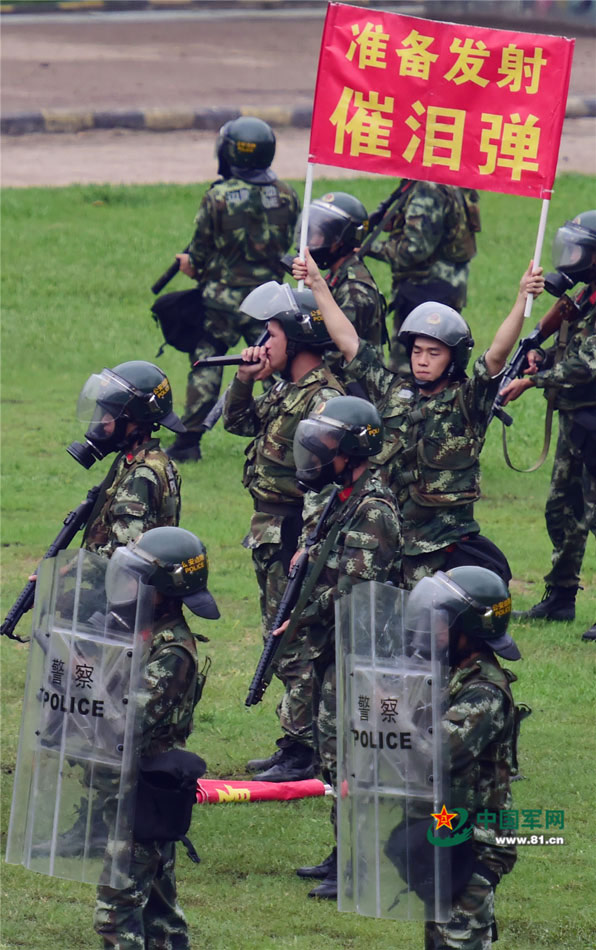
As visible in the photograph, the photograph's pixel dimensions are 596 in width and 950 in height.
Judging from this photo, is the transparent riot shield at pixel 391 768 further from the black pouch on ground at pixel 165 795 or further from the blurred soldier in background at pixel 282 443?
the blurred soldier in background at pixel 282 443

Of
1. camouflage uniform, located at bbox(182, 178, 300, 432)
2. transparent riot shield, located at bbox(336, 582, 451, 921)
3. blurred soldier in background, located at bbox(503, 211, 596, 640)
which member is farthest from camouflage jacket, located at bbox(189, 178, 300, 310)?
transparent riot shield, located at bbox(336, 582, 451, 921)

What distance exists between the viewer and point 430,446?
8.54m

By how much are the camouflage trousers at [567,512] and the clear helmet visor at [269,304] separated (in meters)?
2.73

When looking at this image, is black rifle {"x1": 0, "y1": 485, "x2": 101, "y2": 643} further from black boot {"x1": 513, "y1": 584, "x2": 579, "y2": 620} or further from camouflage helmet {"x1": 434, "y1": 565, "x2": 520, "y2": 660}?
black boot {"x1": 513, "y1": 584, "x2": 579, "y2": 620}

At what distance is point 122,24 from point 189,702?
84.3ft

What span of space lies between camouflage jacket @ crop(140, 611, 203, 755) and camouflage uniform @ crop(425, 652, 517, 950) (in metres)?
0.95

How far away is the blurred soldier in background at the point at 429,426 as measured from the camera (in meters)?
8.38

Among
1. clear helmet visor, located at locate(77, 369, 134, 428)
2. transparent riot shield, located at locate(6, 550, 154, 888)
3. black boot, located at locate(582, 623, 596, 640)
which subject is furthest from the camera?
black boot, located at locate(582, 623, 596, 640)

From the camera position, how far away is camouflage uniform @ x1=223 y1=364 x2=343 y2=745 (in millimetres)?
8297

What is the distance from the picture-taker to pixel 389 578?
731cm

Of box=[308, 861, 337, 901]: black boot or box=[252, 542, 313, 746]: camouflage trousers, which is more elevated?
box=[252, 542, 313, 746]: camouflage trousers

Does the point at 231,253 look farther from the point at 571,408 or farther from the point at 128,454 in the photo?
the point at 128,454

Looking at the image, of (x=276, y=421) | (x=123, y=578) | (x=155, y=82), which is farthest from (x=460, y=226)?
(x=155, y=82)

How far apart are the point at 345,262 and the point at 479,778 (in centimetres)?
469
